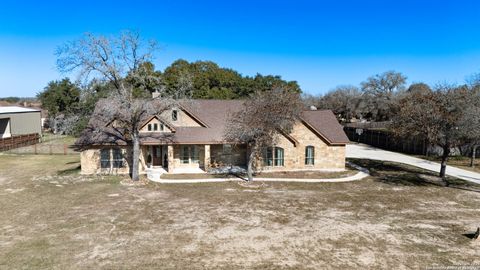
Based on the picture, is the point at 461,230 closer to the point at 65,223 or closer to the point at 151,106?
the point at 65,223

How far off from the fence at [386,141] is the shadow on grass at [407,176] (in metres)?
2.98

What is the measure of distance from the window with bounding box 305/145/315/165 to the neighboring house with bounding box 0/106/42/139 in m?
38.8

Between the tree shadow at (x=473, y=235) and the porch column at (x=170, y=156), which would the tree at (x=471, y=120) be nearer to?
the tree shadow at (x=473, y=235)

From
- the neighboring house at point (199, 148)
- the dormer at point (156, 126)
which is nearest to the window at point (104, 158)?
the neighboring house at point (199, 148)

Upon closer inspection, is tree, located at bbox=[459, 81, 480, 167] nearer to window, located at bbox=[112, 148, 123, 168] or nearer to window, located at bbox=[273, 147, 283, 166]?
window, located at bbox=[273, 147, 283, 166]

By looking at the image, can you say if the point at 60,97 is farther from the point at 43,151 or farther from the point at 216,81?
the point at 216,81

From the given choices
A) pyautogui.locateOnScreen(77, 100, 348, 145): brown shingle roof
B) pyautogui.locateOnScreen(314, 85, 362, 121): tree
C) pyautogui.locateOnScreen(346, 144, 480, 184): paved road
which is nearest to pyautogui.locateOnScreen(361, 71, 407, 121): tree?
pyautogui.locateOnScreen(314, 85, 362, 121): tree

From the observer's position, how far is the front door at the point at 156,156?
2533 cm

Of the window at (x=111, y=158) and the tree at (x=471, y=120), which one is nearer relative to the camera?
the tree at (x=471, y=120)

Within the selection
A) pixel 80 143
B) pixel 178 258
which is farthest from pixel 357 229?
pixel 80 143

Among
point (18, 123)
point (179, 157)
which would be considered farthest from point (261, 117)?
point (18, 123)

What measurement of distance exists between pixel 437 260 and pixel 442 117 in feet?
41.8

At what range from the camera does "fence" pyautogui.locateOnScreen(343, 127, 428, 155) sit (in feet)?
112

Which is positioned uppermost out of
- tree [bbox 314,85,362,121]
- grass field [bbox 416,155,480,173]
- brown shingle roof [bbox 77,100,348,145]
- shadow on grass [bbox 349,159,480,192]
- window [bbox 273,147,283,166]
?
tree [bbox 314,85,362,121]
